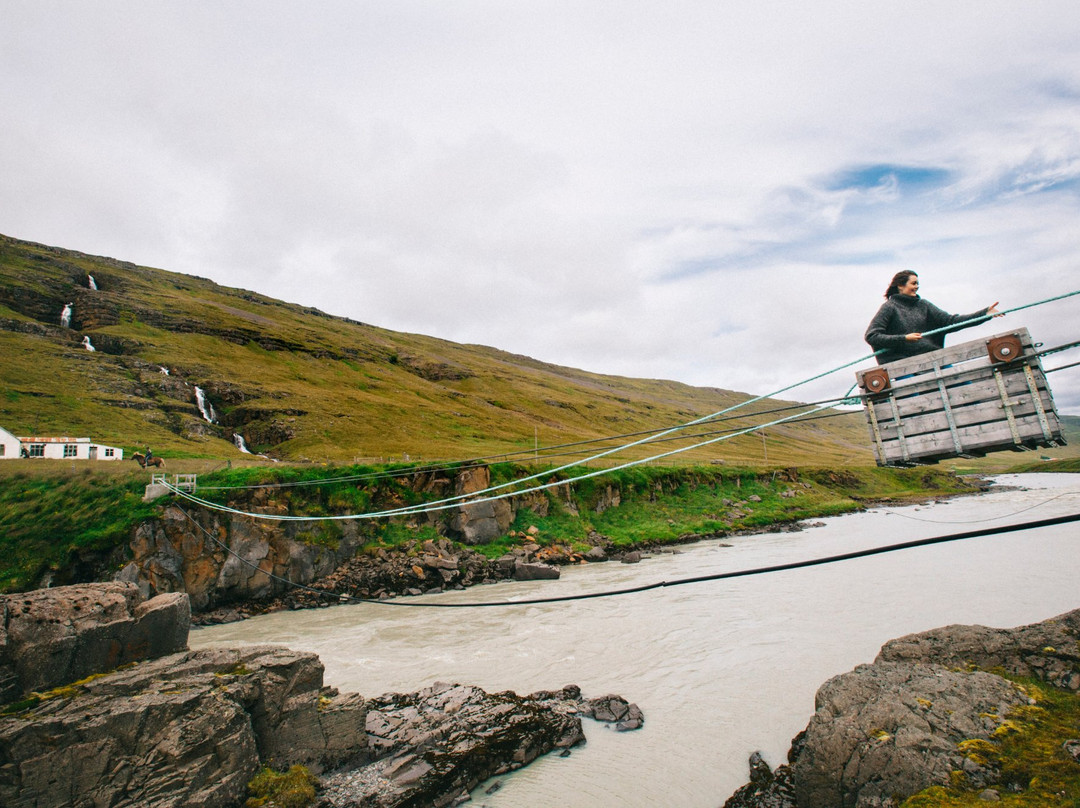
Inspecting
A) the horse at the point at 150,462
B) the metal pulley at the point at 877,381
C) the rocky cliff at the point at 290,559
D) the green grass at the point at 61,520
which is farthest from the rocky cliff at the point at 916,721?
the horse at the point at 150,462

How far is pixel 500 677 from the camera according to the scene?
51.3ft

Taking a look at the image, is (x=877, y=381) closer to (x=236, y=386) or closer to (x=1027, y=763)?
(x=1027, y=763)

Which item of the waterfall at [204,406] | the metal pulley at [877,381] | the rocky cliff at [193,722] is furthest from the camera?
the waterfall at [204,406]

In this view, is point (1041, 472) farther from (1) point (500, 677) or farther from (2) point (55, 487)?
(2) point (55, 487)

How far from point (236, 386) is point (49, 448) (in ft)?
109

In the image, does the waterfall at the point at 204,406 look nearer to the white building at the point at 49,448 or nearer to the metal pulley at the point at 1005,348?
the white building at the point at 49,448

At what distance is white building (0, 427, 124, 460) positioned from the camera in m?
39.5

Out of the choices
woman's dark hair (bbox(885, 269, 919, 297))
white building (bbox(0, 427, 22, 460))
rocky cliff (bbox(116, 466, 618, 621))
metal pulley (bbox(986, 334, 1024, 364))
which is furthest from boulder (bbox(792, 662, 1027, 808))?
white building (bbox(0, 427, 22, 460))

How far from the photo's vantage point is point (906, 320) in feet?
25.0

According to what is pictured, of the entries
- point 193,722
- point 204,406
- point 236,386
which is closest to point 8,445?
point 204,406

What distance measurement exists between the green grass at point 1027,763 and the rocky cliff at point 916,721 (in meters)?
0.07

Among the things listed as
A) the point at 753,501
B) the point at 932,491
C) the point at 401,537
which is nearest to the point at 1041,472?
the point at 932,491

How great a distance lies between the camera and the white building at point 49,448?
3947 centimetres

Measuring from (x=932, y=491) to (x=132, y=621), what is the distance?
99496 mm
